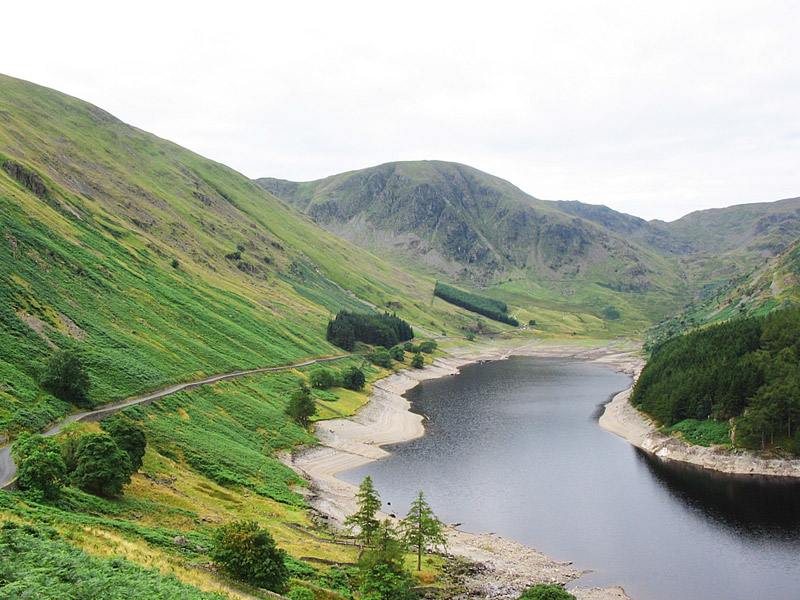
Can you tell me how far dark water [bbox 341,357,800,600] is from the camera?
5350 cm

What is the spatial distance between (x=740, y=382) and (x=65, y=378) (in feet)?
365

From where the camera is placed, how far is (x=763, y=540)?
60219 mm

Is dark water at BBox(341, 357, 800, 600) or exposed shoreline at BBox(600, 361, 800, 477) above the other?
exposed shoreline at BBox(600, 361, 800, 477)

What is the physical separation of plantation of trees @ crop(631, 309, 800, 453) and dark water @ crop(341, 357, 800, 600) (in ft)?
35.4

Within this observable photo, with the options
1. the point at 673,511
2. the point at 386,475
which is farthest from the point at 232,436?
the point at 673,511

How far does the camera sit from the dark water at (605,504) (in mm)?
53500

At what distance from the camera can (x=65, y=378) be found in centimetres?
6425

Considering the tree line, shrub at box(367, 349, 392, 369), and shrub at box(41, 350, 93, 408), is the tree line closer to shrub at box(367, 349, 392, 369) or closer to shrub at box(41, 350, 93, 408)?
shrub at box(41, 350, 93, 408)

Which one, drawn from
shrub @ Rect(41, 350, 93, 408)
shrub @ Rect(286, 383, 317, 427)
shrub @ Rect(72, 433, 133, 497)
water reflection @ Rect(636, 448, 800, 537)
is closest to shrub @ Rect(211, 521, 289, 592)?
shrub @ Rect(72, 433, 133, 497)

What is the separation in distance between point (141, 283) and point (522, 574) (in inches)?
4362

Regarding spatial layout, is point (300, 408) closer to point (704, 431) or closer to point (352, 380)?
point (352, 380)

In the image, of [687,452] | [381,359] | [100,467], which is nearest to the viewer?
[100,467]

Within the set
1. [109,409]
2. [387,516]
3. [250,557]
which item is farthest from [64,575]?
[109,409]

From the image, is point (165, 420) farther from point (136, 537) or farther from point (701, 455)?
point (701, 455)
